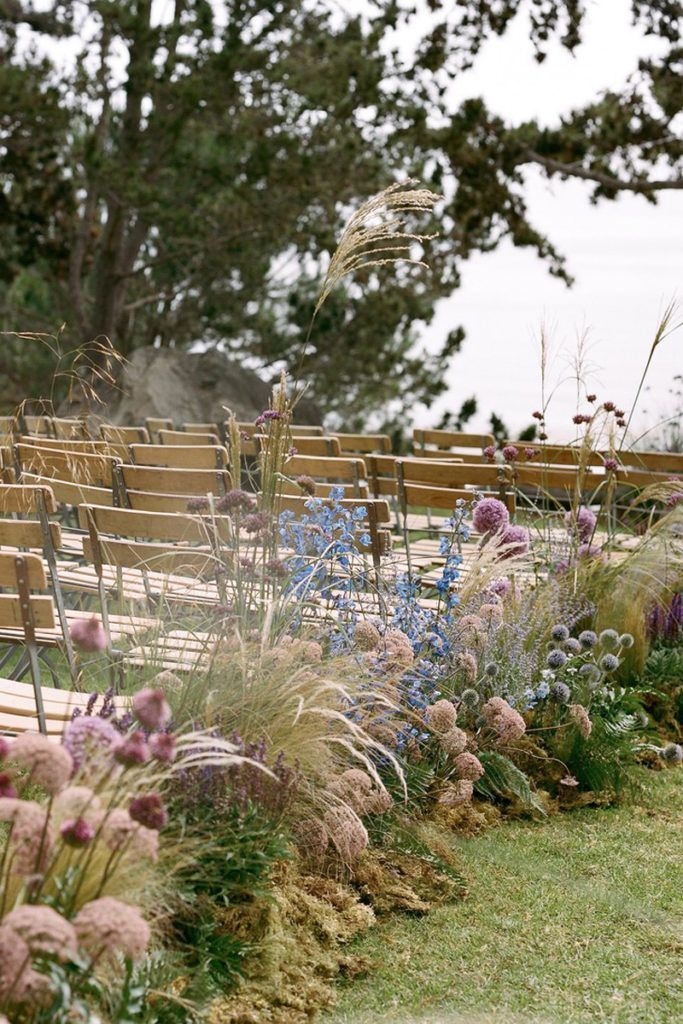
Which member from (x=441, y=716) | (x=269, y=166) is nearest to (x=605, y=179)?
(x=269, y=166)

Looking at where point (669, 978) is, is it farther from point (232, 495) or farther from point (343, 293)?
point (343, 293)

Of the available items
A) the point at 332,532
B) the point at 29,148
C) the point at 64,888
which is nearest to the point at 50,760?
the point at 64,888

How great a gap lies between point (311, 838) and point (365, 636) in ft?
1.89

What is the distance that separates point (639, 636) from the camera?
198 inches

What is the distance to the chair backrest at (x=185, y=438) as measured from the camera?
723 centimetres

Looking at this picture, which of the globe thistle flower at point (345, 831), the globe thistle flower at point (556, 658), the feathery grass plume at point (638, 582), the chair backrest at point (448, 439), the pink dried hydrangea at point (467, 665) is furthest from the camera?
Result: the chair backrest at point (448, 439)

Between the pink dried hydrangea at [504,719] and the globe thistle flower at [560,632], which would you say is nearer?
the pink dried hydrangea at [504,719]

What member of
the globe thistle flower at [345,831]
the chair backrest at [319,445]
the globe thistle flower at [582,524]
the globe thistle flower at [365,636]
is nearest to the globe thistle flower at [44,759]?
the globe thistle flower at [345,831]

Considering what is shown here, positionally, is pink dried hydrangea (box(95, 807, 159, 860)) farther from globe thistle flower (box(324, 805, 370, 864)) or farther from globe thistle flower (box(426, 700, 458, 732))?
globe thistle flower (box(426, 700, 458, 732))

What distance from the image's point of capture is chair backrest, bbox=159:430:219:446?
723cm

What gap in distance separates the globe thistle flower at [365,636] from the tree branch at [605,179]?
9.73 m

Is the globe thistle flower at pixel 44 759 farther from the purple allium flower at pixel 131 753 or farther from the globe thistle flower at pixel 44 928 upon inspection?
the globe thistle flower at pixel 44 928

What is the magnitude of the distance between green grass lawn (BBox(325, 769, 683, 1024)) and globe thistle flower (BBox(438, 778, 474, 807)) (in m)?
0.13

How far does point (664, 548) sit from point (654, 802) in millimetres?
986
